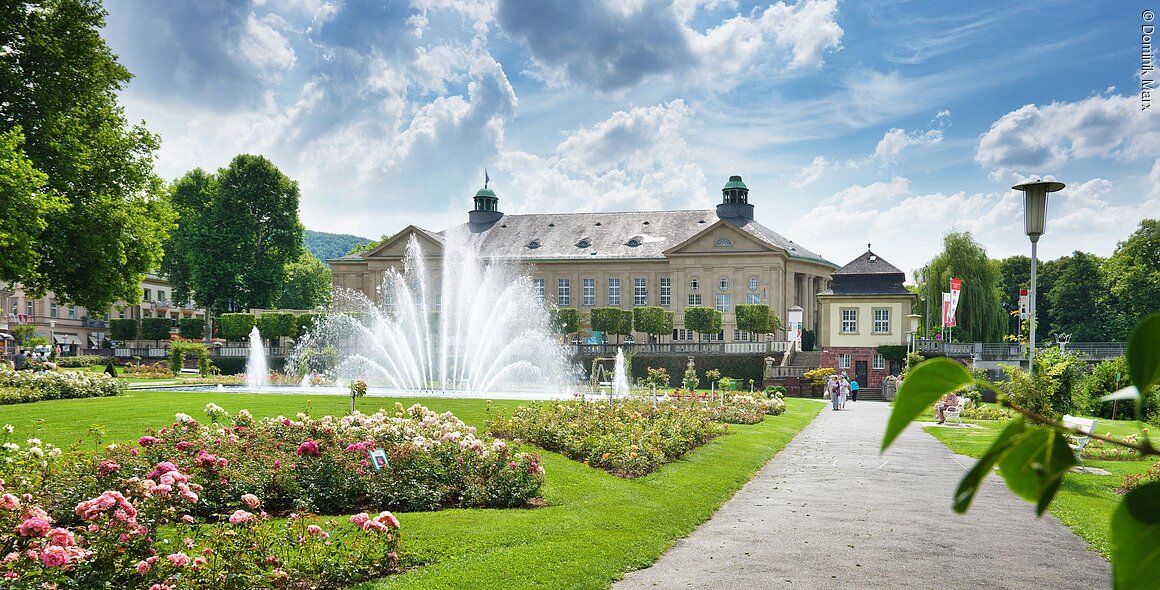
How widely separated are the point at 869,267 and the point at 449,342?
26178mm

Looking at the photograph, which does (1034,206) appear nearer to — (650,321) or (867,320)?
(867,320)

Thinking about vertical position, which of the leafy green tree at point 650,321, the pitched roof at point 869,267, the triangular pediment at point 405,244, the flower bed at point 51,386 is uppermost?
the triangular pediment at point 405,244

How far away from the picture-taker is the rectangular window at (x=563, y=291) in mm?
77625

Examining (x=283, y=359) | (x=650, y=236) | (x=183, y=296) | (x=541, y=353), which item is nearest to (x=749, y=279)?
(x=650, y=236)

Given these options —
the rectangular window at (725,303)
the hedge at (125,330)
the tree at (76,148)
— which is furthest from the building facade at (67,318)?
the tree at (76,148)

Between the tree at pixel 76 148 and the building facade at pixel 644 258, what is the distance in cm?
4665

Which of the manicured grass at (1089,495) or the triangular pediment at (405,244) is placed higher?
the triangular pediment at (405,244)

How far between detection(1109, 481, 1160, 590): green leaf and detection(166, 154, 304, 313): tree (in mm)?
68708

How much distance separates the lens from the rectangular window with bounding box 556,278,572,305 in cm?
7762

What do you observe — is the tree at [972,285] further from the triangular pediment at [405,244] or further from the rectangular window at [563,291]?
the triangular pediment at [405,244]

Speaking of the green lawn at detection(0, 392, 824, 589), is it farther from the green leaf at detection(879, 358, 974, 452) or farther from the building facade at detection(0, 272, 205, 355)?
the building facade at detection(0, 272, 205, 355)

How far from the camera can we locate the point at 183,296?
73.3 meters

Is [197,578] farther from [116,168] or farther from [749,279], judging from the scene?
[749,279]

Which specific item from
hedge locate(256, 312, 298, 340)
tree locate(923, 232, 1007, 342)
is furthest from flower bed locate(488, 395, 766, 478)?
hedge locate(256, 312, 298, 340)
